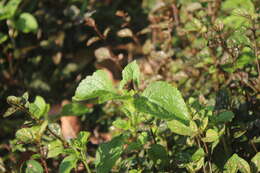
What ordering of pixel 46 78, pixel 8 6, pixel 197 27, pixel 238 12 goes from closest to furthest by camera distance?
pixel 238 12 → pixel 197 27 → pixel 8 6 → pixel 46 78

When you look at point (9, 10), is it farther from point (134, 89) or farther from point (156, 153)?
point (156, 153)

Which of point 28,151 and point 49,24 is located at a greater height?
point 49,24

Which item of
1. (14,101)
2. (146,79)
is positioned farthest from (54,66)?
(14,101)

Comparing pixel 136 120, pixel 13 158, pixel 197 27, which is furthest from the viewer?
pixel 13 158

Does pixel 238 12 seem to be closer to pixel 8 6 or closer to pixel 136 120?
pixel 136 120

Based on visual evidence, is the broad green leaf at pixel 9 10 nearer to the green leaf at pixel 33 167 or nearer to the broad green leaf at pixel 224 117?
the green leaf at pixel 33 167

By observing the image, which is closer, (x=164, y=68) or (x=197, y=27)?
(x=197, y=27)

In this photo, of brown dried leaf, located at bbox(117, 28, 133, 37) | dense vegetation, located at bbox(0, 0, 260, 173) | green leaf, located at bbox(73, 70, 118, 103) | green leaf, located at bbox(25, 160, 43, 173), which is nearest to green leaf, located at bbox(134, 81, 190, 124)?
dense vegetation, located at bbox(0, 0, 260, 173)

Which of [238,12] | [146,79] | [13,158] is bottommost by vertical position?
[13,158]

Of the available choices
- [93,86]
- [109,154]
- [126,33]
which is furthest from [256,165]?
[126,33]
